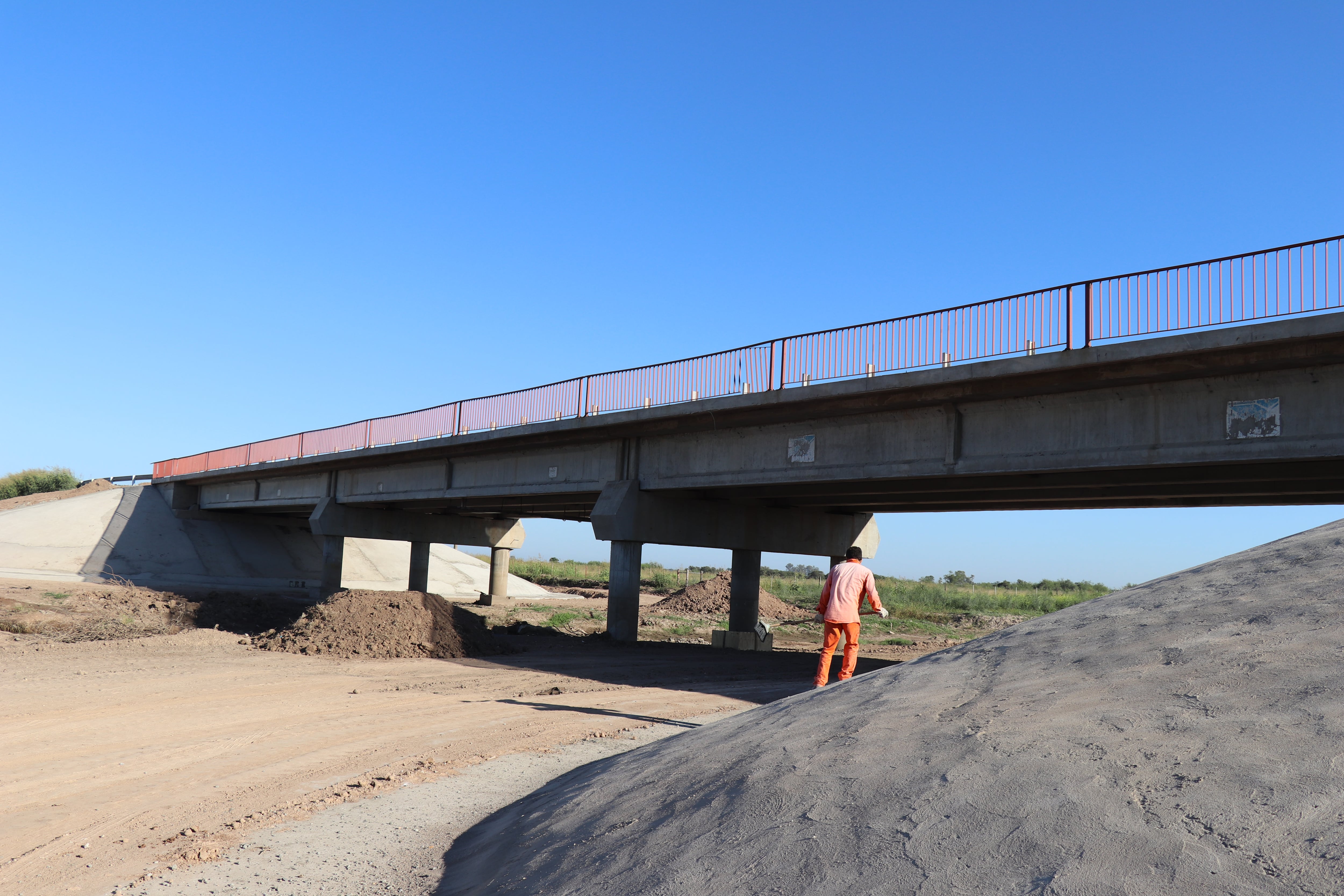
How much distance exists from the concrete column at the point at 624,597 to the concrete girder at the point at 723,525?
0.66 metres

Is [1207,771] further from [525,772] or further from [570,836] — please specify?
[525,772]

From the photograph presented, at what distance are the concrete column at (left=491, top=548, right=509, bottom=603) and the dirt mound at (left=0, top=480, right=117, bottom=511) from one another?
2092cm

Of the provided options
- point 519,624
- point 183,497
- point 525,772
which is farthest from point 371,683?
point 183,497

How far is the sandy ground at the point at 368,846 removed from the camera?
4.87 m

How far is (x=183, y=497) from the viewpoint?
148 feet

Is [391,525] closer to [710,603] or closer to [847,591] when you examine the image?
[710,603]

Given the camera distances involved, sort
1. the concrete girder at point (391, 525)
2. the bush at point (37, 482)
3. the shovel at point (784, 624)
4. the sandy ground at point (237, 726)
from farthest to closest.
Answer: the bush at point (37, 482) < the concrete girder at point (391, 525) < the shovel at point (784, 624) < the sandy ground at point (237, 726)

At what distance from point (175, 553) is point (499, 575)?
14346 mm

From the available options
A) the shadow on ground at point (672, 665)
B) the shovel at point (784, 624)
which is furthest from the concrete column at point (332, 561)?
the shovel at point (784, 624)

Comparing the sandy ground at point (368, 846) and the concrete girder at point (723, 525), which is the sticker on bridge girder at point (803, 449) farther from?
the sandy ground at point (368, 846)

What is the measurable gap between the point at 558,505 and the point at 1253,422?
2340 cm

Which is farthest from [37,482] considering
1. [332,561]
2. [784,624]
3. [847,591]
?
[847,591]

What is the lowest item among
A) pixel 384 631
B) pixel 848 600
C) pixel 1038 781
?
pixel 384 631

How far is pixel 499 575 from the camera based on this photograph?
42.0 m
